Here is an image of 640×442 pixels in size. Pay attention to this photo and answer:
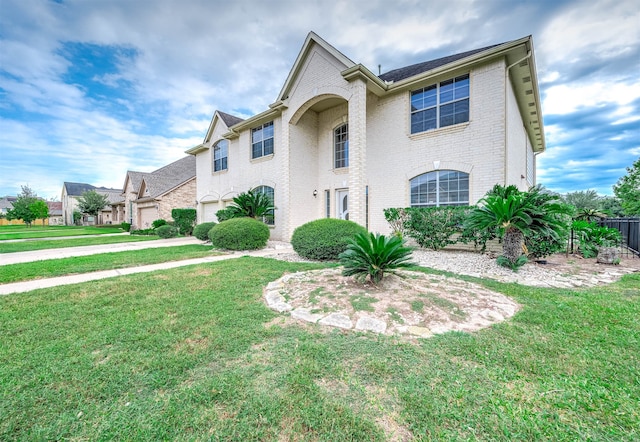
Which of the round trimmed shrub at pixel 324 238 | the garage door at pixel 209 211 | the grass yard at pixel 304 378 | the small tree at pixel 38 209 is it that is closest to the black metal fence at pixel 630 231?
the grass yard at pixel 304 378

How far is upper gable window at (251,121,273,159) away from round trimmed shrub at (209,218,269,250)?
17.4ft

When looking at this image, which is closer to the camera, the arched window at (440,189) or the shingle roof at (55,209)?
the arched window at (440,189)

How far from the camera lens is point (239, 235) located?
9484 millimetres

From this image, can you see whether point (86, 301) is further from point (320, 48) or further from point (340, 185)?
point (320, 48)

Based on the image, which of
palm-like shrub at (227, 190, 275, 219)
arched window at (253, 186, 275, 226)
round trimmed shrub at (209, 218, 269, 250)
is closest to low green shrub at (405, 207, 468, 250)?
round trimmed shrub at (209, 218, 269, 250)

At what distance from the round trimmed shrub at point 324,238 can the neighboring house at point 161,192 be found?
1764 centimetres

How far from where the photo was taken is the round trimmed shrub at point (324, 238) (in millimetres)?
7121

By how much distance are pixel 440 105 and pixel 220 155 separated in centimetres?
1347

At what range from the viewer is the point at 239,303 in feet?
12.3

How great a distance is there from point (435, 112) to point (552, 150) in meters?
13.6

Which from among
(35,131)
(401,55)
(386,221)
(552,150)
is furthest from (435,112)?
(35,131)

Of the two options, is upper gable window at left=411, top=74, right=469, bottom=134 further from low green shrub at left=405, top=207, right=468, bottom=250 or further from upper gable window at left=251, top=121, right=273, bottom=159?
upper gable window at left=251, top=121, right=273, bottom=159

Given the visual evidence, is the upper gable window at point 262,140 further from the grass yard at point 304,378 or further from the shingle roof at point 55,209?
the shingle roof at point 55,209

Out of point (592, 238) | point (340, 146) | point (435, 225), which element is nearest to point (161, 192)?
point (340, 146)
